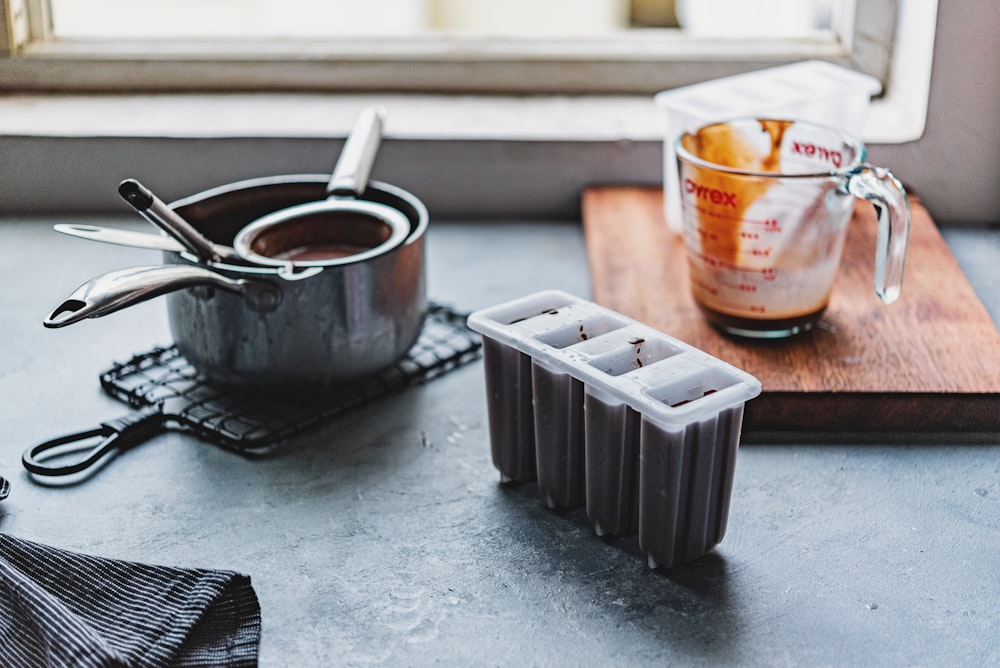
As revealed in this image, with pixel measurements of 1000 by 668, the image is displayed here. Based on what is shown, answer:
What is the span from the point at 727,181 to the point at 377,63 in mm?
573

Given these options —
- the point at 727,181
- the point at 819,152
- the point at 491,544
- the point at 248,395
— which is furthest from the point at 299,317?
the point at 819,152

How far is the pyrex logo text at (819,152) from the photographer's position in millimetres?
819

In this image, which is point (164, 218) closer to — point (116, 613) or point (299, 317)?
point (299, 317)

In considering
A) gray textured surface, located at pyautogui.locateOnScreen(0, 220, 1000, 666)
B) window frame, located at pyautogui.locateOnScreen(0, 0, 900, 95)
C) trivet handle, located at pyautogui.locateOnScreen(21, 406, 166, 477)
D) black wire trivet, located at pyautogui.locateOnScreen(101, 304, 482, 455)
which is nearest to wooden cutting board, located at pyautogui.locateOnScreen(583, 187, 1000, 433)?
gray textured surface, located at pyautogui.locateOnScreen(0, 220, 1000, 666)

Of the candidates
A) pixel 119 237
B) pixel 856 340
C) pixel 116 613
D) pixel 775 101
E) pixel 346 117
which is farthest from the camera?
pixel 346 117

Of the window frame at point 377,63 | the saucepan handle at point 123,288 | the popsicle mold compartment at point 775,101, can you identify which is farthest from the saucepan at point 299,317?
the window frame at point 377,63

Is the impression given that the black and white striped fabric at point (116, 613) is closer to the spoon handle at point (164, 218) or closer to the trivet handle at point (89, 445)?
the trivet handle at point (89, 445)

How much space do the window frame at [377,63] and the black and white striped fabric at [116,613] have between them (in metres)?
0.74

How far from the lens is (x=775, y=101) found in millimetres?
970

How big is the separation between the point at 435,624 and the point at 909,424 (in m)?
0.37

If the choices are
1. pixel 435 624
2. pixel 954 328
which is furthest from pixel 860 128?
pixel 435 624

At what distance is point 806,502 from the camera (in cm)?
67

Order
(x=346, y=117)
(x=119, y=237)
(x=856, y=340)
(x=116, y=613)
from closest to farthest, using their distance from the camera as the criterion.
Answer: (x=116, y=613) < (x=119, y=237) < (x=856, y=340) < (x=346, y=117)

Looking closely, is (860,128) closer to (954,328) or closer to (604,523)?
(954,328)
